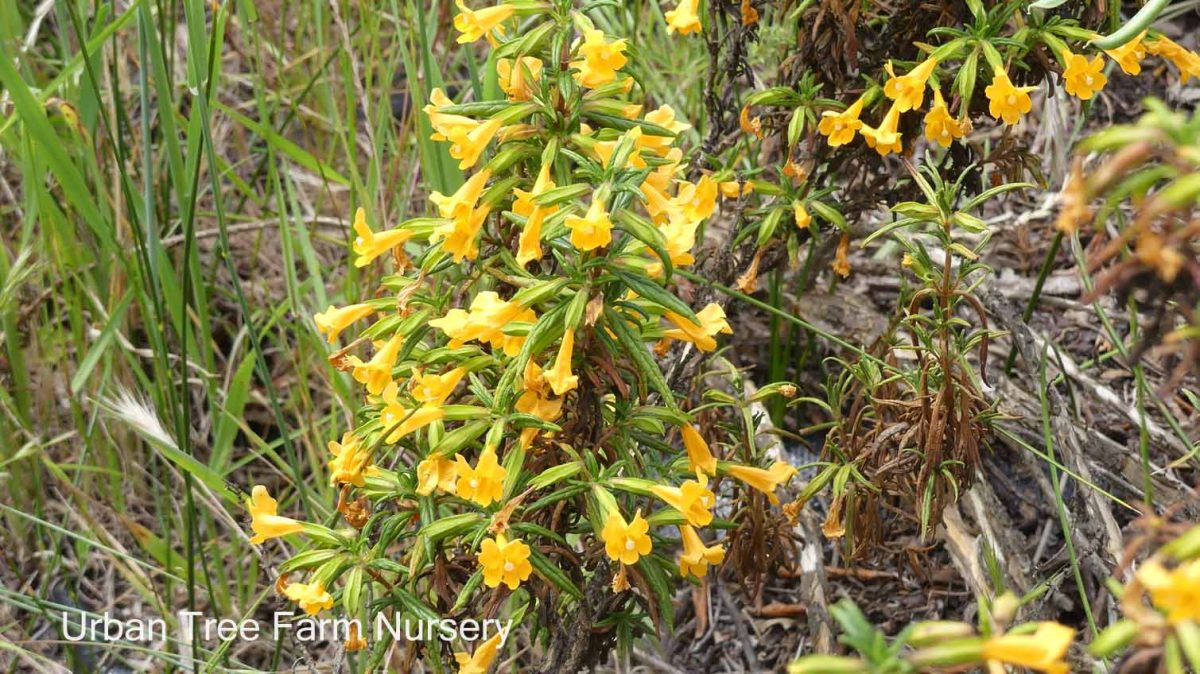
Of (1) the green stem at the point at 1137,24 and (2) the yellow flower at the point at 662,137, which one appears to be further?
(2) the yellow flower at the point at 662,137

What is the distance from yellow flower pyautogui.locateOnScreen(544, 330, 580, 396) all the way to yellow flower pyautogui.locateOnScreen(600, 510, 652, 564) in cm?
15

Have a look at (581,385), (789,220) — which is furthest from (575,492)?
(789,220)

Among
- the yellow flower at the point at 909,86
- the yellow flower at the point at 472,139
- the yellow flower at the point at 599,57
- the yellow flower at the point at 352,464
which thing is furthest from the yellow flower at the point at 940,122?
the yellow flower at the point at 352,464

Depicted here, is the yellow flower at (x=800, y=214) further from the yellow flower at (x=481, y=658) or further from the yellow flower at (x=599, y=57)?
the yellow flower at (x=481, y=658)

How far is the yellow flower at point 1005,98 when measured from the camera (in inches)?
60.7

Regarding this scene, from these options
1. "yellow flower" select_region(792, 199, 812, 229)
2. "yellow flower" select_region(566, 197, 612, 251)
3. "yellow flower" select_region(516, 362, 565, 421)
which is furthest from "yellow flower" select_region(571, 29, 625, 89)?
"yellow flower" select_region(792, 199, 812, 229)

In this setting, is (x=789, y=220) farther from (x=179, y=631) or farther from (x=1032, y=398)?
(x=179, y=631)

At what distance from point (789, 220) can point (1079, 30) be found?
0.54 m

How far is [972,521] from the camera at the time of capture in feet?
6.72

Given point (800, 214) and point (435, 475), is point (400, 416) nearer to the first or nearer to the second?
point (435, 475)

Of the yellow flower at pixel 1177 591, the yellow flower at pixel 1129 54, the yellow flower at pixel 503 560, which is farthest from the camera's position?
the yellow flower at pixel 1129 54

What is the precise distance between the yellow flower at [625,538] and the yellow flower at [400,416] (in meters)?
0.25

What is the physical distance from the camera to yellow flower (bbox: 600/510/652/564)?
4.09 feet

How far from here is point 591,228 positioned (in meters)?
1.15
